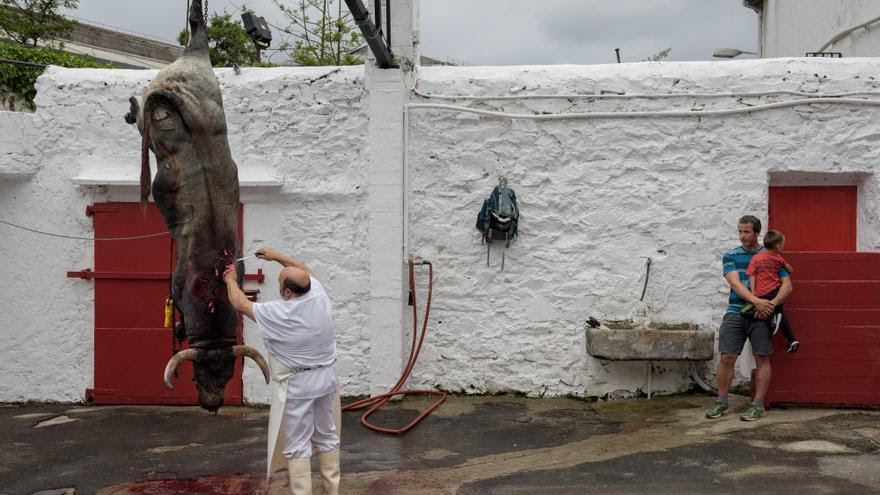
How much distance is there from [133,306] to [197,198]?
4457mm

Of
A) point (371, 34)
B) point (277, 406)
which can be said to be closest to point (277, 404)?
point (277, 406)

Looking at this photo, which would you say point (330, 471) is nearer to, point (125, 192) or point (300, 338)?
point (300, 338)

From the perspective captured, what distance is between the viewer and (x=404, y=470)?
5.93m

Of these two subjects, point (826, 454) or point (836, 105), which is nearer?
point (826, 454)

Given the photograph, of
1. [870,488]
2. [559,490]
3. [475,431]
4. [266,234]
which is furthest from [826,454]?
[266,234]

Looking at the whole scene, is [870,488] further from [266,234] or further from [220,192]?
[266,234]

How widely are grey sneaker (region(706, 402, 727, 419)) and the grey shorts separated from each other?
0.50m

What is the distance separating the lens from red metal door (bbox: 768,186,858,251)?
7828mm

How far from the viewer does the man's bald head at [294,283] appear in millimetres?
4805

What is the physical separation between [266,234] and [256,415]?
1744mm

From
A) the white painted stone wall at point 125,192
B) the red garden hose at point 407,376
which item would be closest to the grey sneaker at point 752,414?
the red garden hose at point 407,376

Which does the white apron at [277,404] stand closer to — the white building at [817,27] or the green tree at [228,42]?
the white building at [817,27]

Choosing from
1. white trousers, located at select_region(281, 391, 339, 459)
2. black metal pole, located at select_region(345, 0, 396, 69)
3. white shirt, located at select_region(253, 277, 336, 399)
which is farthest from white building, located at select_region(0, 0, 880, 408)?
white shirt, located at select_region(253, 277, 336, 399)

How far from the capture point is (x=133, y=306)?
26.8 feet
